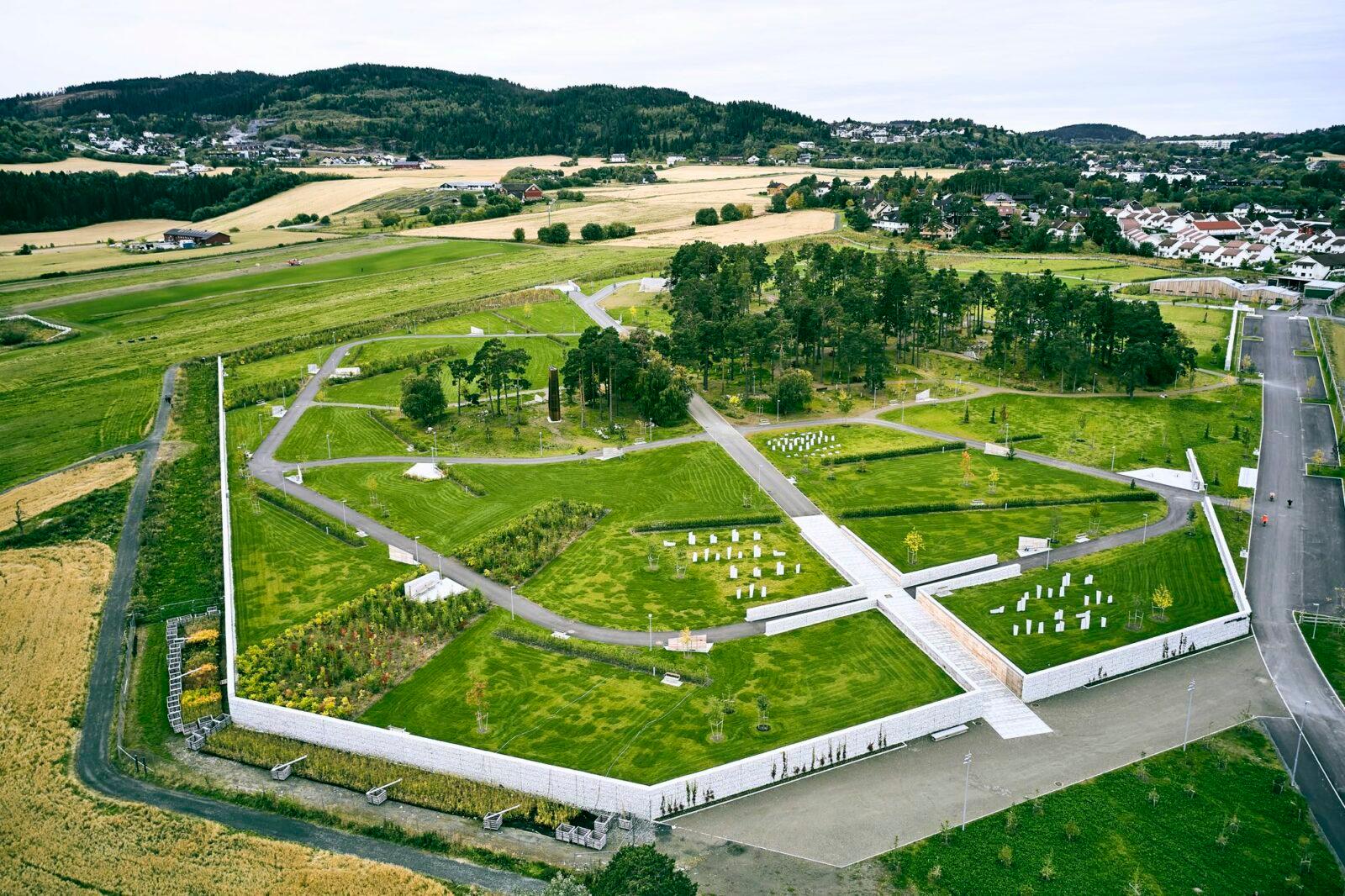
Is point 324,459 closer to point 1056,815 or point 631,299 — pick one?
point 1056,815

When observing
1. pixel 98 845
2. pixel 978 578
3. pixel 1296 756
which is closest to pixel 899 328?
pixel 978 578

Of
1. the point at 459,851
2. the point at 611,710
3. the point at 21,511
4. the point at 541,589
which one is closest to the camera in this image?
the point at 459,851

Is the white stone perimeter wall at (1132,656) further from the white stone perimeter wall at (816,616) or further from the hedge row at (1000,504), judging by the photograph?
the hedge row at (1000,504)

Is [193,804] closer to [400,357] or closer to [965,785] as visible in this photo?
[965,785]

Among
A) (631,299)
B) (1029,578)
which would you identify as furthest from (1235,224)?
(1029,578)

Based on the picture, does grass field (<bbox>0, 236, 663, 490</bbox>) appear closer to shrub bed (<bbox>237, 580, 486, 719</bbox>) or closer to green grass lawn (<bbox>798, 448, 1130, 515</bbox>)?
shrub bed (<bbox>237, 580, 486, 719</bbox>)

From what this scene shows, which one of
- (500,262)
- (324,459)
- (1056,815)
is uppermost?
(500,262)
